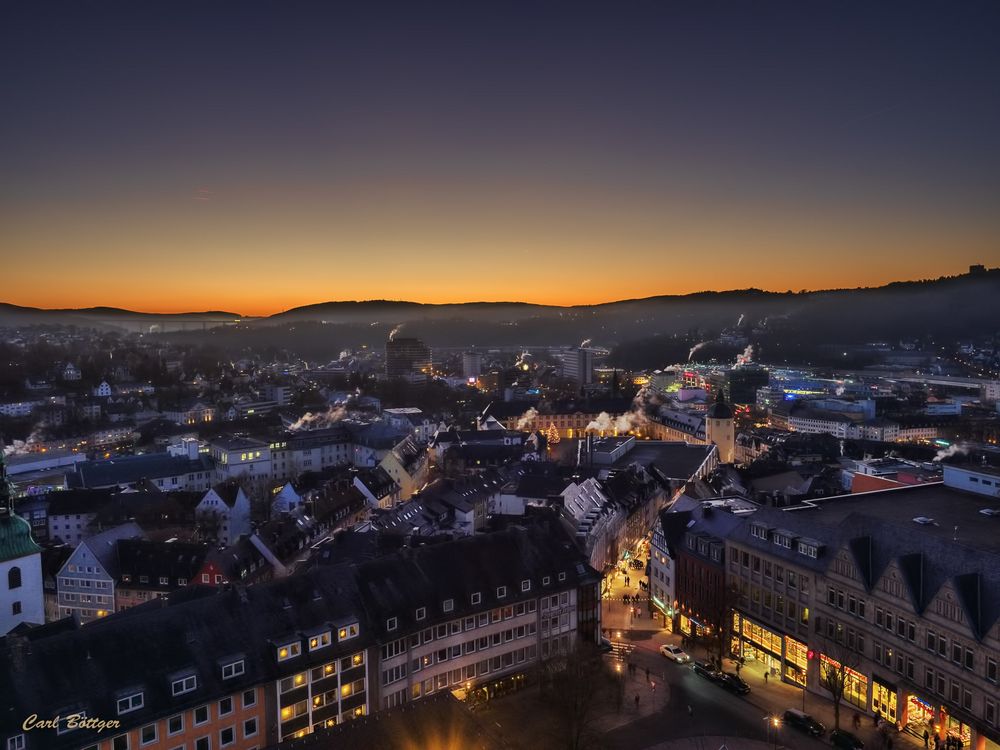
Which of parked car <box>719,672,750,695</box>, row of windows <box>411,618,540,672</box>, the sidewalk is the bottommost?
the sidewalk

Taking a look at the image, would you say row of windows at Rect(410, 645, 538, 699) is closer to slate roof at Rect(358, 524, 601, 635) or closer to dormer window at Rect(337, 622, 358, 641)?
slate roof at Rect(358, 524, 601, 635)

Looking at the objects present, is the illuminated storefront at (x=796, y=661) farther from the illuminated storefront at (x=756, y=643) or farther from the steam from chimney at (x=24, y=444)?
the steam from chimney at (x=24, y=444)

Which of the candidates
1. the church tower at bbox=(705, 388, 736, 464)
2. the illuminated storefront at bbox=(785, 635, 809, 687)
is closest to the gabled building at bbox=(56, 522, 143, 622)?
the illuminated storefront at bbox=(785, 635, 809, 687)

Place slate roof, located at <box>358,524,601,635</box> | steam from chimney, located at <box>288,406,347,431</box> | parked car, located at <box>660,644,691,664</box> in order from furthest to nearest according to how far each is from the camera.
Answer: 1. steam from chimney, located at <box>288,406,347,431</box>
2. parked car, located at <box>660,644,691,664</box>
3. slate roof, located at <box>358,524,601,635</box>

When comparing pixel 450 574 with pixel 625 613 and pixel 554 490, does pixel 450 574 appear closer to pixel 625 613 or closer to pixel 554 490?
pixel 625 613

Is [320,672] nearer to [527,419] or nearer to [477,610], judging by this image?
[477,610]

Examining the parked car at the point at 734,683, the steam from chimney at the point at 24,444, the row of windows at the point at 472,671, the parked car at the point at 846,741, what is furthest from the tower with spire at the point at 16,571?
the steam from chimney at the point at 24,444

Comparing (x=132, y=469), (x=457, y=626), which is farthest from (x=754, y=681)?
(x=132, y=469)
